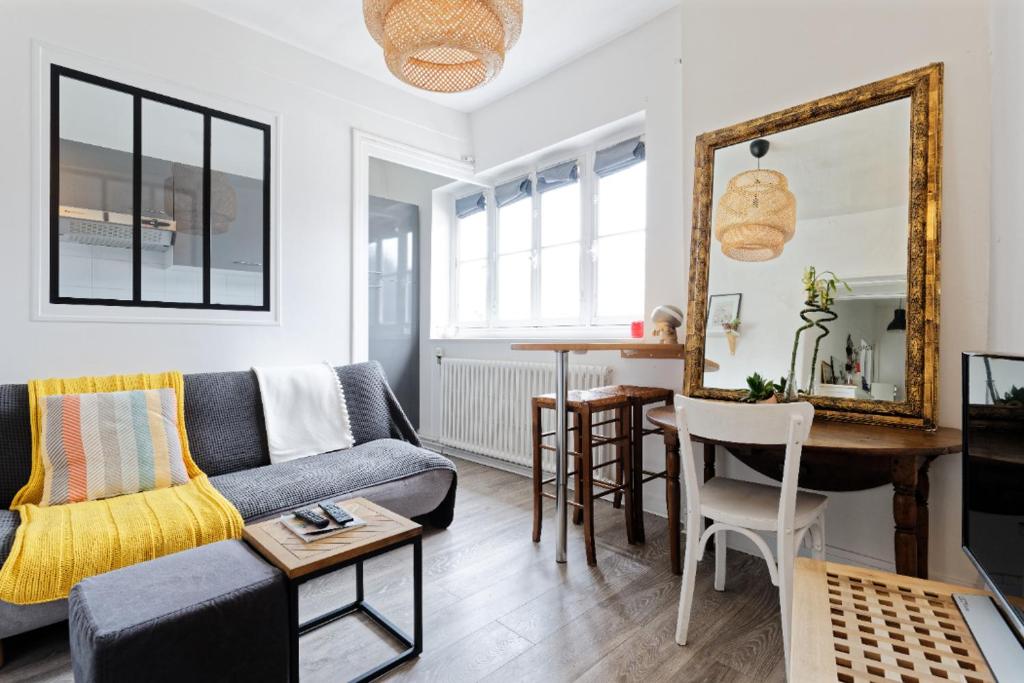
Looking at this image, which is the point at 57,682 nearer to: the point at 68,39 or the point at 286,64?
the point at 68,39

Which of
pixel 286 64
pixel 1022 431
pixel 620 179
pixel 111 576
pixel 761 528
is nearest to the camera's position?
pixel 1022 431

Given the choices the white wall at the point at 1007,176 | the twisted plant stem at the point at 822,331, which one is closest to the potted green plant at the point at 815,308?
the twisted plant stem at the point at 822,331

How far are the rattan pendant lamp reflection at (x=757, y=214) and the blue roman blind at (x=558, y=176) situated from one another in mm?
1344

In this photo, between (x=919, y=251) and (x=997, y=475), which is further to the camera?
(x=919, y=251)

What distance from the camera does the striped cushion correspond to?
196cm

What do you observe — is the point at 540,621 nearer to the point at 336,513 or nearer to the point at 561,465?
the point at 561,465

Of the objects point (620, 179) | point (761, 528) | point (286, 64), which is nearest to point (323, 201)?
point (286, 64)

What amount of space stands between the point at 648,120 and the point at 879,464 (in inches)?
81.9

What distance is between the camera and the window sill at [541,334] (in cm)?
325

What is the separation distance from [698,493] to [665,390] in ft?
3.07

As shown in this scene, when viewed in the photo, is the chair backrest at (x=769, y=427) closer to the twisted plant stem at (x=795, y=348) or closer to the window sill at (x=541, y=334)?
the twisted plant stem at (x=795, y=348)

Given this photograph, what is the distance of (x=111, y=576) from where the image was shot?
1327mm

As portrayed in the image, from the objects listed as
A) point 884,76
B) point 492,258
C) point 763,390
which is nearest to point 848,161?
point 884,76

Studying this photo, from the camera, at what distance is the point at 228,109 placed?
112 inches
